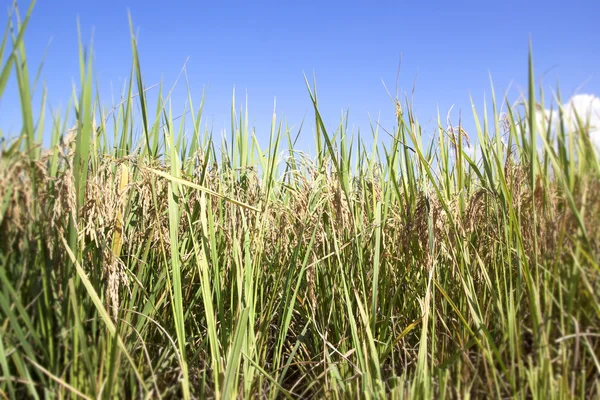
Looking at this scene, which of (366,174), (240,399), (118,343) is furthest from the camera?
(366,174)

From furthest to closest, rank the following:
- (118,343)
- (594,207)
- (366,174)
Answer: (366,174) → (118,343) → (594,207)

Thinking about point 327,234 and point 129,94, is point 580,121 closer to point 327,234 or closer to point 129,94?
point 327,234

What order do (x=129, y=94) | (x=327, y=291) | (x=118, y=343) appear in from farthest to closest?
1. (x=327, y=291)
2. (x=129, y=94)
3. (x=118, y=343)

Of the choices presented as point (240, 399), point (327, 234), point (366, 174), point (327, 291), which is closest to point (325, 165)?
point (327, 234)

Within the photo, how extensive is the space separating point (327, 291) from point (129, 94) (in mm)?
948

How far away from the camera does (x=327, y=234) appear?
1846 millimetres

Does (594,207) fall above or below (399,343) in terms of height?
above

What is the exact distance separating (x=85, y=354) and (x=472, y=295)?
3.83 ft

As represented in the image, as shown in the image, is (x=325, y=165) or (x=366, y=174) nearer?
(x=325, y=165)

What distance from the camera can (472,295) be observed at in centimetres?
166

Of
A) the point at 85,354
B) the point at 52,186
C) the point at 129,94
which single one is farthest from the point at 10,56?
→ the point at 85,354

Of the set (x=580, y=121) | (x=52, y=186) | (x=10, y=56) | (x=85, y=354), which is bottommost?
(x=85, y=354)

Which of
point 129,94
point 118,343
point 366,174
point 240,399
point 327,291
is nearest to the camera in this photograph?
point 118,343

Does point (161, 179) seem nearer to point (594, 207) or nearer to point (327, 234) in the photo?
point (327, 234)
